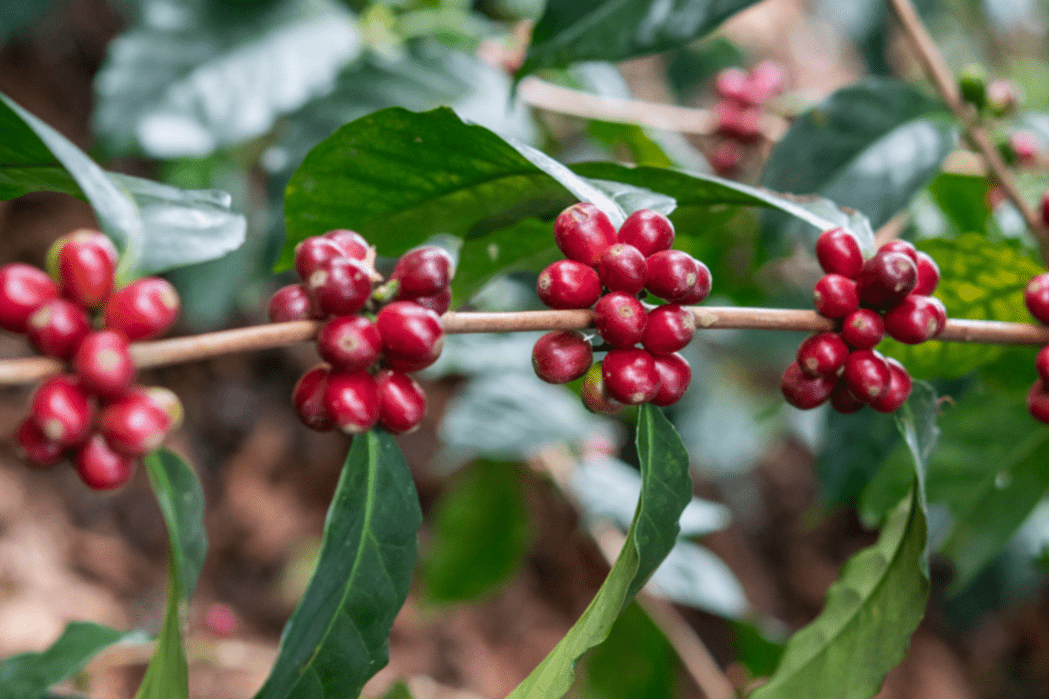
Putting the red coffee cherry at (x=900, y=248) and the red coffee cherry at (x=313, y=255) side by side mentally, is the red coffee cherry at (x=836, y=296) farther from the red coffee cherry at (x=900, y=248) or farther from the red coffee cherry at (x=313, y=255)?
the red coffee cherry at (x=313, y=255)

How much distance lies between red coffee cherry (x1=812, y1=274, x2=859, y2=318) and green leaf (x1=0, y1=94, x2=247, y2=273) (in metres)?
0.40

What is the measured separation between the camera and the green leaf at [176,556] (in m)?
0.46

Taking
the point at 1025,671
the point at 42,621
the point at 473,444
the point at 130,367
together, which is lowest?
the point at 1025,671

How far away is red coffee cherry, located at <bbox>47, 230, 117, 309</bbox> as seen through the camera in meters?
0.39

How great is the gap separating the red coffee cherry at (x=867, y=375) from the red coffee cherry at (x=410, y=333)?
0.30 m

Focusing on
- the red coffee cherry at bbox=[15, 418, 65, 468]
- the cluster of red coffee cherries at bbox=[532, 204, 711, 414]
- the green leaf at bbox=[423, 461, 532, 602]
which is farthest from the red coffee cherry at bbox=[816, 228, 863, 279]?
the green leaf at bbox=[423, 461, 532, 602]

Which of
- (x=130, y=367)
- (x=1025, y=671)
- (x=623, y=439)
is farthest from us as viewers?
(x=1025, y=671)

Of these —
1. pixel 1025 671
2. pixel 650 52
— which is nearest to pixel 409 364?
pixel 650 52

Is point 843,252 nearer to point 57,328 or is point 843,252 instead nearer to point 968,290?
point 968,290

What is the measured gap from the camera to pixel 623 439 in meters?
2.21

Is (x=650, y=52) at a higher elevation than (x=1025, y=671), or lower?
higher

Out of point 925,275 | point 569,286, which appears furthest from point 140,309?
point 925,275

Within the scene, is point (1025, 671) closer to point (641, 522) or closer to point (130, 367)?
point (641, 522)

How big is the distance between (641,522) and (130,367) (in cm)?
33
